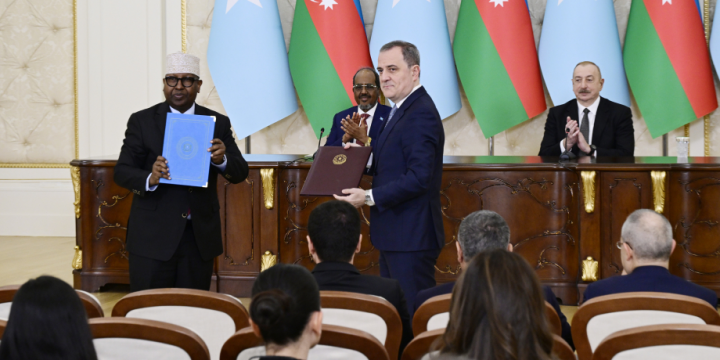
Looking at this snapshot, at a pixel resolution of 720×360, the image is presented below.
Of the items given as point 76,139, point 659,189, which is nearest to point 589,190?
point 659,189

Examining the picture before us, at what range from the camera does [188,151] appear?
249cm

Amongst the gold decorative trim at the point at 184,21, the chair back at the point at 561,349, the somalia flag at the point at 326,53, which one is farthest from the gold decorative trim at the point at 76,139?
the chair back at the point at 561,349

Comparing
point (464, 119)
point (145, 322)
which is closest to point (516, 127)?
point (464, 119)

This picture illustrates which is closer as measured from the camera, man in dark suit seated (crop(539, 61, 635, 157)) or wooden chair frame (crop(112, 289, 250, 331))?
wooden chair frame (crop(112, 289, 250, 331))

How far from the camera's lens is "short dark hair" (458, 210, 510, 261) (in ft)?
6.31

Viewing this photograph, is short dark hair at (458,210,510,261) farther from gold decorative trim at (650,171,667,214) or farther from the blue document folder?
gold decorative trim at (650,171,667,214)

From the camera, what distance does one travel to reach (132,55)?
6.09 meters

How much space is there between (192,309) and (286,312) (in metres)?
0.59

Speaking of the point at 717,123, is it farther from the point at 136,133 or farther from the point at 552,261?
the point at 136,133

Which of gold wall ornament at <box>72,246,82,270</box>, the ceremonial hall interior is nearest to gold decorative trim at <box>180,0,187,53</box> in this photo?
the ceremonial hall interior

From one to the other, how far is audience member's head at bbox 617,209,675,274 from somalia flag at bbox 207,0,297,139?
12.7 feet

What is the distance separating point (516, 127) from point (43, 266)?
387 cm

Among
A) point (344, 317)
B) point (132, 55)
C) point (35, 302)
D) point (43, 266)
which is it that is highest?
point (132, 55)

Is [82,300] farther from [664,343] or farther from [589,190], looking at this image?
[589,190]
